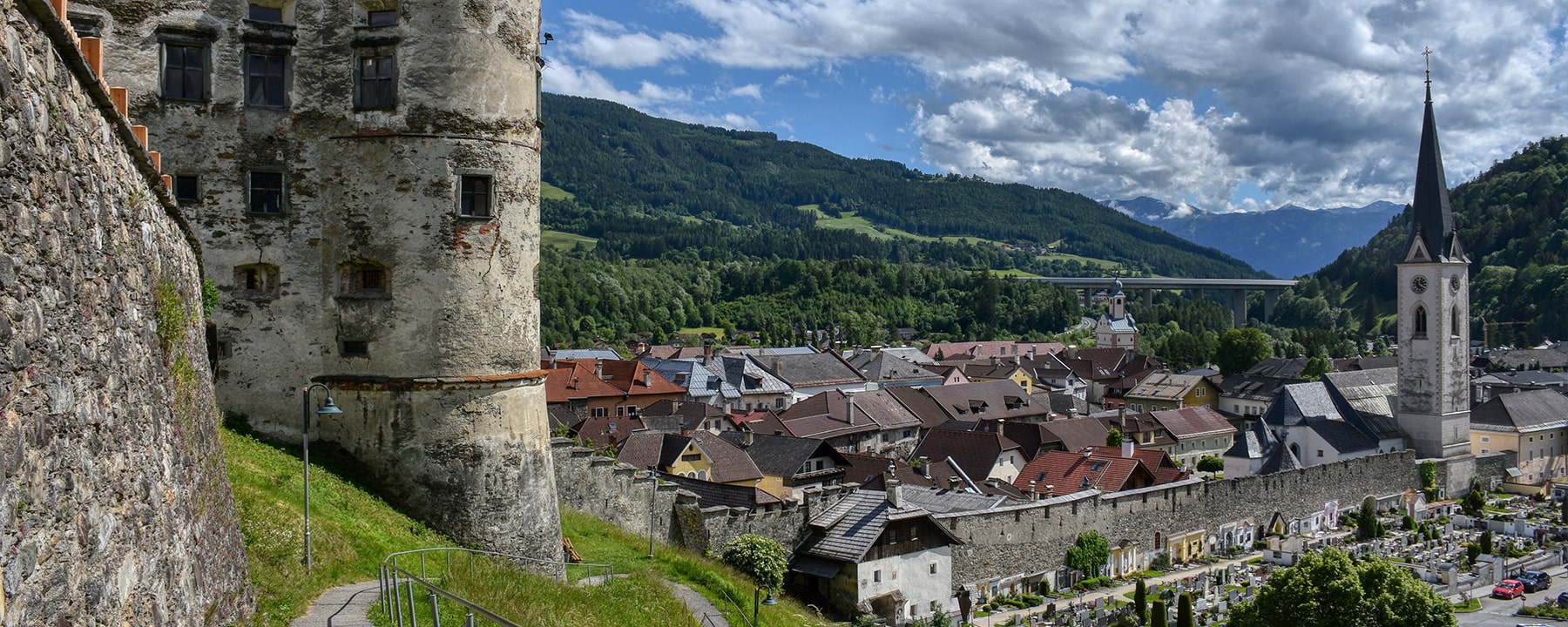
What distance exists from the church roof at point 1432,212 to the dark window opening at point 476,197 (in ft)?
247

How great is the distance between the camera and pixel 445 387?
19250 millimetres

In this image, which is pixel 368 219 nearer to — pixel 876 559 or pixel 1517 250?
pixel 876 559

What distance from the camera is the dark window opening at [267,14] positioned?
63.4 ft

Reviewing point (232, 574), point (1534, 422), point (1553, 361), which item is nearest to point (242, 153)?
point (232, 574)

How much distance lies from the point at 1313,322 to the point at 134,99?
203m

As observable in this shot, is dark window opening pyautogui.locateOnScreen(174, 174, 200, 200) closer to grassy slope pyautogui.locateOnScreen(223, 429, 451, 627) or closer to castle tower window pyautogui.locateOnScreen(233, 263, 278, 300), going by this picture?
castle tower window pyautogui.locateOnScreen(233, 263, 278, 300)

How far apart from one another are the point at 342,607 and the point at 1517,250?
200475 mm

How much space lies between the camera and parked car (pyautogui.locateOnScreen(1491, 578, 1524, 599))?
45344 mm

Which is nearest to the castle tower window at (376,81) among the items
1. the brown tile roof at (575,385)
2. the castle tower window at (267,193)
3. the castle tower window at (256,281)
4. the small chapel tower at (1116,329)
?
the castle tower window at (267,193)

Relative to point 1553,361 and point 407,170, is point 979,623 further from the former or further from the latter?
point 1553,361

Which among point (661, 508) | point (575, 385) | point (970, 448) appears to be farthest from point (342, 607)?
point (575, 385)

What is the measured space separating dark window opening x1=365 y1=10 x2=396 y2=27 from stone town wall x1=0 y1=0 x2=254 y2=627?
26.8 ft

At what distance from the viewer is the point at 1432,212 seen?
258 feet

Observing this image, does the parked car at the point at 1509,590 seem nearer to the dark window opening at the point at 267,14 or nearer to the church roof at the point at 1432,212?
the church roof at the point at 1432,212
